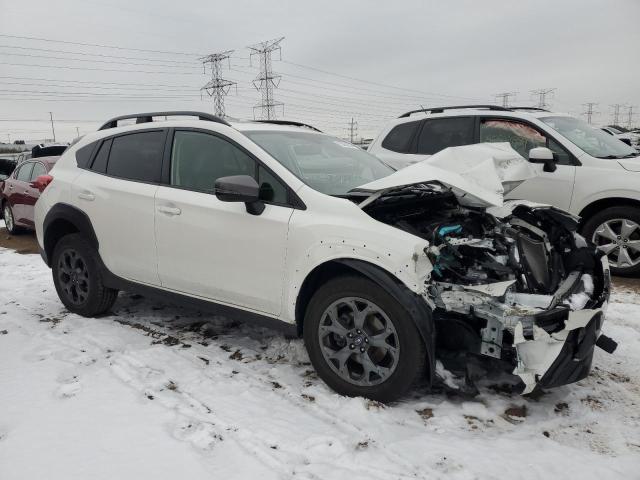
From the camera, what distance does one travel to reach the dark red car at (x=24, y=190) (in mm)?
8578

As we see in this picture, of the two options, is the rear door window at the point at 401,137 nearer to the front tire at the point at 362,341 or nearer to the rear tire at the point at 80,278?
the rear tire at the point at 80,278

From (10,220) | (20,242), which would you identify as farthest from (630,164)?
(10,220)

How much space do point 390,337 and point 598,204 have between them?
4.01 m

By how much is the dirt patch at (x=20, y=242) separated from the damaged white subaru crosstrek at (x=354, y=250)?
4678mm

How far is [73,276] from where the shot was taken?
443cm

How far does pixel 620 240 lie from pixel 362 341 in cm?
401

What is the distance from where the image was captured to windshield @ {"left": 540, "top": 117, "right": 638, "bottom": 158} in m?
5.68

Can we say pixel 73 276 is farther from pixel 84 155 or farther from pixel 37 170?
pixel 37 170

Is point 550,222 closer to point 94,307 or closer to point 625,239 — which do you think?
point 625,239

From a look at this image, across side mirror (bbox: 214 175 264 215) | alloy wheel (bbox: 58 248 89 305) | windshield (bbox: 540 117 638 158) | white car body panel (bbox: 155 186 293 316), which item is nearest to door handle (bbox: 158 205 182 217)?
white car body panel (bbox: 155 186 293 316)

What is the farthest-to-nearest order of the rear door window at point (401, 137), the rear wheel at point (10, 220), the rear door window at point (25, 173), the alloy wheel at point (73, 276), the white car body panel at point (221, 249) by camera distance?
1. the rear wheel at point (10, 220)
2. the rear door window at point (25, 173)
3. the rear door window at point (401, 137)
4. the alloy wheel at point (73, 276)
5. the white car body panel at point (221, 249)

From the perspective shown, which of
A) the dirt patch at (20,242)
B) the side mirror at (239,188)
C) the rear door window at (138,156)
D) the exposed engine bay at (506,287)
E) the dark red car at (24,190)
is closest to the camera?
the exposed engine bay at (506,287)

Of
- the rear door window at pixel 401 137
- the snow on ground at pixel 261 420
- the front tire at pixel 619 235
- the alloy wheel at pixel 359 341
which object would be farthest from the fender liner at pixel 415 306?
the rear door window at pixel 401 137

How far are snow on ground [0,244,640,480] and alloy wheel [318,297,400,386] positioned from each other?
0.59 feet
